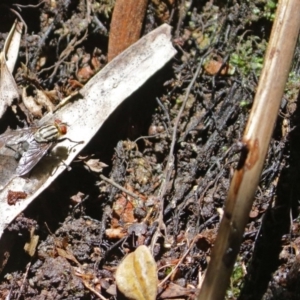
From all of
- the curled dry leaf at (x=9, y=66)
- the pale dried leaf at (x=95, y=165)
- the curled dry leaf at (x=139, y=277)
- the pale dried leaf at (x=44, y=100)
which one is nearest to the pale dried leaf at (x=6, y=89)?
the curled dry leaf at (x=9, y=66)

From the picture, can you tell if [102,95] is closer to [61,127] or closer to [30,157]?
[61,127]

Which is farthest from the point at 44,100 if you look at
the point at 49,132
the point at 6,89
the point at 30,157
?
the point at 30,157

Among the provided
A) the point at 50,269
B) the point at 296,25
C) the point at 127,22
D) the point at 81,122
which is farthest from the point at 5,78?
the point at 296,25

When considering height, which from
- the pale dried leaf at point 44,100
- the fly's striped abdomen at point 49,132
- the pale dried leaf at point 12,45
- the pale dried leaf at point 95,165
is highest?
the pale dried leaf at point 12,45

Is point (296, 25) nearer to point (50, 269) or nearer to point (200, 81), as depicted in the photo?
point (200, 81)

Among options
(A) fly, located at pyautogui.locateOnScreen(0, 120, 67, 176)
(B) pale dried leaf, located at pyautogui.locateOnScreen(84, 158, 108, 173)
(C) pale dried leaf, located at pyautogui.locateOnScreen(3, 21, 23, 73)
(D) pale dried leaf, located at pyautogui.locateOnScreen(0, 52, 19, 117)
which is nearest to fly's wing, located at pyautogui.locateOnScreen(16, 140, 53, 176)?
(A) fly, located at pyautogui.locateOnScreen(0, 120, 67, 176)

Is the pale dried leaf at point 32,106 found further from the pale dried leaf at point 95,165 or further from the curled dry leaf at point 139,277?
the curled dry leaf at point 139,277
